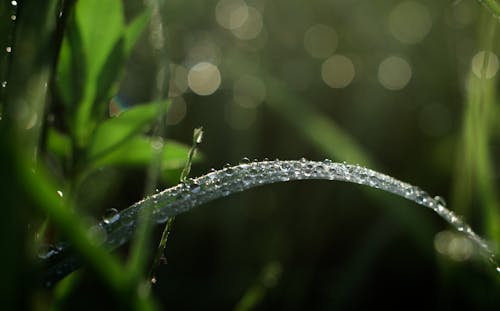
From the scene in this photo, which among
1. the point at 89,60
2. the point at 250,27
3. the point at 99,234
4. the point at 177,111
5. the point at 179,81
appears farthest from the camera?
the point at 250,27

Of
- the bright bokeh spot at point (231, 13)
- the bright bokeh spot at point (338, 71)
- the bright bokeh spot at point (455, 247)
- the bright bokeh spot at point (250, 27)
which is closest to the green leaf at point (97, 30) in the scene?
the bright bokeh spot at point (455, 247)

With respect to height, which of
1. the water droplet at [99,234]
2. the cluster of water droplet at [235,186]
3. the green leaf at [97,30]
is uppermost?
the green leaf at [97,30]

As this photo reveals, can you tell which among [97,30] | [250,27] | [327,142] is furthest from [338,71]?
[97,30]

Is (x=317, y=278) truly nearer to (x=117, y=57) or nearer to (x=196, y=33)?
(x=117, y=57)

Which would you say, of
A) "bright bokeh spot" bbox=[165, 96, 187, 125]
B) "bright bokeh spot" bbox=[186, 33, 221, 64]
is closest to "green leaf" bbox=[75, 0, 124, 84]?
"bright bokeh spot" bbox=[165, 96, 187, 125]

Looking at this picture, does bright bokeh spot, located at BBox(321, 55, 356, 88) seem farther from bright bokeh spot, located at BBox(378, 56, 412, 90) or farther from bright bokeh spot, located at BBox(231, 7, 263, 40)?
bright bokeh spot, located at BBox(231, 7, 263, 40)

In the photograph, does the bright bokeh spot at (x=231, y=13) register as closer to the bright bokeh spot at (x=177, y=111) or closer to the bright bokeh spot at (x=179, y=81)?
the bright bokeh spot at (x=179, y=81)

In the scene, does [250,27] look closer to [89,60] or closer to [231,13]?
[231,13]

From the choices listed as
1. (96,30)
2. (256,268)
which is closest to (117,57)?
(96,30)
